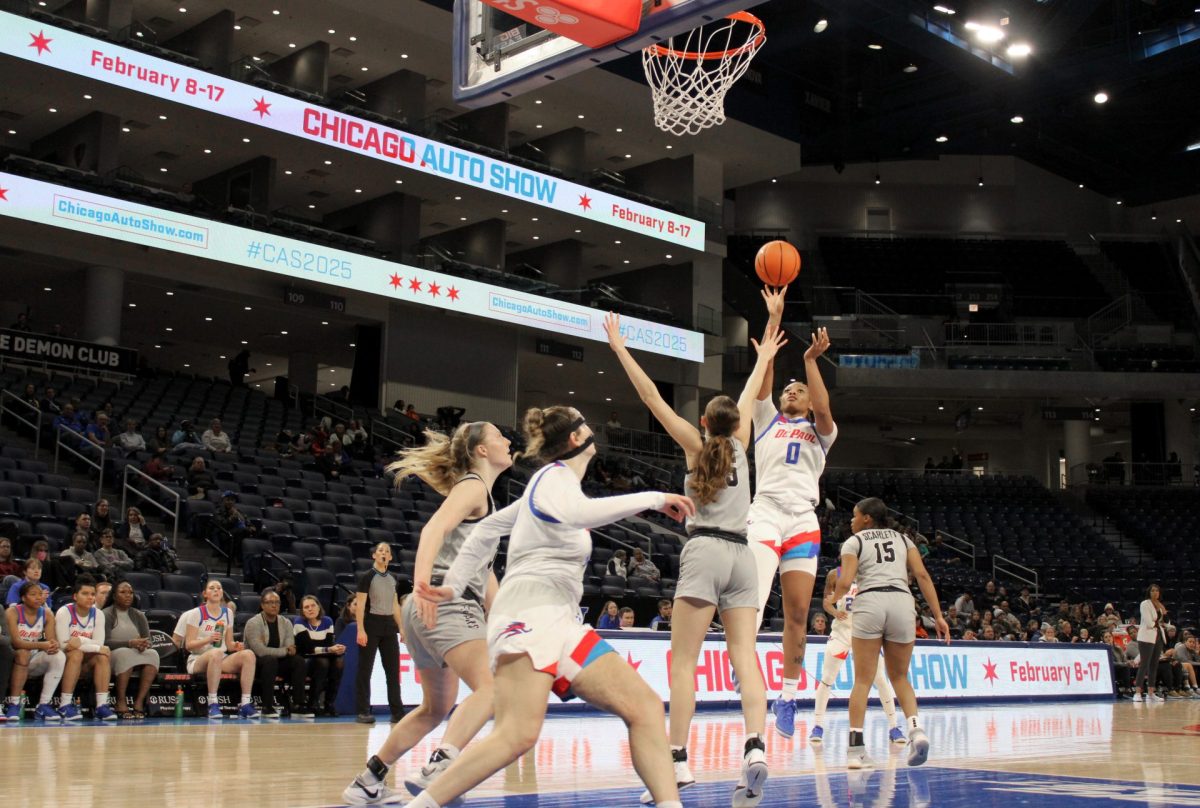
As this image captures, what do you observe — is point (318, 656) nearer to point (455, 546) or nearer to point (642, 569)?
point (455, 546)

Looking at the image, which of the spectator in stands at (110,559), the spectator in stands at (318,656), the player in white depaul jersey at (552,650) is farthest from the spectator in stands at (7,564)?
the player in white depaul jersey at (552,650)

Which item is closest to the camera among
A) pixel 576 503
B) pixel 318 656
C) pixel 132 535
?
pixel 576 503

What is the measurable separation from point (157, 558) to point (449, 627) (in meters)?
11.0

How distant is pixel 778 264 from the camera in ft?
27.8

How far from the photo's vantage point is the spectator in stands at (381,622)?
38.7 ft

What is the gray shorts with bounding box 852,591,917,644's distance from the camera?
8211mm

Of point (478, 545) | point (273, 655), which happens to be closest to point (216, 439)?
point (273, 655)

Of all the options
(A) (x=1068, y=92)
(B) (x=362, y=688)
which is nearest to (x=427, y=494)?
(B) (x=362, y=688)

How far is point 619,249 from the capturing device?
3828 centimetres

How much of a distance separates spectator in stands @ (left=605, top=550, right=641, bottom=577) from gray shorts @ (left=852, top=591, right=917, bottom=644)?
39.9 ft

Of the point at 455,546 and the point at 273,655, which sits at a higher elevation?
the point at 455,546

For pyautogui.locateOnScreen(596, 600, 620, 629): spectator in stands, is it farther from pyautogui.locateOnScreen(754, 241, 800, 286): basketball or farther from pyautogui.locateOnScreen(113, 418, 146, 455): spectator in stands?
pyautogui.locateOnScreen(113, 418, 146, 455): spectator in stands

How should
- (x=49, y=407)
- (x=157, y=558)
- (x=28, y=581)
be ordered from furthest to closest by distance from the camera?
(x=49, y=407) < (x=157, y=558) < (x=28, y=581)

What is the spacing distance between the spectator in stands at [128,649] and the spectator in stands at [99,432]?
7579mm
